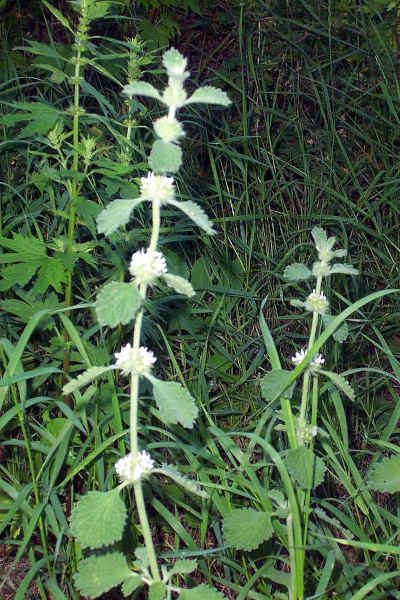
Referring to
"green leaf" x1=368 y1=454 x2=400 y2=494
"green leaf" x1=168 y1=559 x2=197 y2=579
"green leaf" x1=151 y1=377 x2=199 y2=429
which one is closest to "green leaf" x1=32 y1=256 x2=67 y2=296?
"green leaf" x1=151 y1=377 x2=199 y2=429

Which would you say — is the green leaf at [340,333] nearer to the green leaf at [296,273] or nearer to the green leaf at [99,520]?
the green leaf at [296,273]

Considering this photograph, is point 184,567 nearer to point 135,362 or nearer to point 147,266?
point 135,362

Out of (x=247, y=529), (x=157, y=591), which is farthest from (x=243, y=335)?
(x=157, y=591)

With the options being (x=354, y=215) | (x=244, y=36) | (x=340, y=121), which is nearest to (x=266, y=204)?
(x=354, y=215)

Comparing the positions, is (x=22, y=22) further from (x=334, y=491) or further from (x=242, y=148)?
(x=334, y=491)

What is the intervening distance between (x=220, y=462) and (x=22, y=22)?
7.84 ft

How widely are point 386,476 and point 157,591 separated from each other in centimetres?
54

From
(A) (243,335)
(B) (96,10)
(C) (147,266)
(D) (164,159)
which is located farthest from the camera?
(A) (243,335)

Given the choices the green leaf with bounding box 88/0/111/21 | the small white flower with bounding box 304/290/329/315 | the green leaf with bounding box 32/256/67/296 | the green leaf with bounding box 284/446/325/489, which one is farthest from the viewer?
the green leaf with bounding box 88/0/111/21

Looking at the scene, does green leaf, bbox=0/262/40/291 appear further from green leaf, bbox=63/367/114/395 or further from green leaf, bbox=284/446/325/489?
green leaf, bbox=284/446/325/489

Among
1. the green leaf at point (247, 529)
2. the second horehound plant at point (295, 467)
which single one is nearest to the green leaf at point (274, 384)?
the second horehound plant at point (295, 467)

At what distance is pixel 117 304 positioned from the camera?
0.99 meters

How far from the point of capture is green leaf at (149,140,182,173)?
96cm

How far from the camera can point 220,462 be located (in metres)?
1.57
